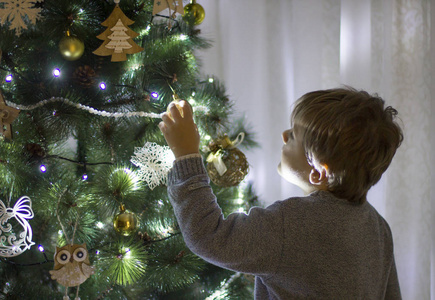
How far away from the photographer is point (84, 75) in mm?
935

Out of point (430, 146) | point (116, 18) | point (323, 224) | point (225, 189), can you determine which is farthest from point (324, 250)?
point (430, 146)

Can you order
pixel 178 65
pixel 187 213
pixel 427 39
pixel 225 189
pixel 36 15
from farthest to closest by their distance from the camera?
pixel 427 39, pixel 225 189, pixel 178 65, pixel 36 15, pixel 187 213

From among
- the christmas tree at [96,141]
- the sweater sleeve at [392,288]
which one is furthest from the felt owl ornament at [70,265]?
the sweater sleeve at [392,288]

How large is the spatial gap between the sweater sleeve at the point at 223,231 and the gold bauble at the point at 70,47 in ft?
1.14

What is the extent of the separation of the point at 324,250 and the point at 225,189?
1.48 feet

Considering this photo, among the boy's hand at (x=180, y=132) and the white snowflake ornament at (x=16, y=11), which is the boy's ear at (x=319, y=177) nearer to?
the boy's hand at (x=180, y=132)

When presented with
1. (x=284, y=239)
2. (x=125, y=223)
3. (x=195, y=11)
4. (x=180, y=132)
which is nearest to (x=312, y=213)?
(x=284, y=239)

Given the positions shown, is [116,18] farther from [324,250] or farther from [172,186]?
[324,250]

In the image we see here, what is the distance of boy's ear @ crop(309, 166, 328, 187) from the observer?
31.7 inches

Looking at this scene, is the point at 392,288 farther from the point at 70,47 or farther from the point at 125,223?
the point at 70,47

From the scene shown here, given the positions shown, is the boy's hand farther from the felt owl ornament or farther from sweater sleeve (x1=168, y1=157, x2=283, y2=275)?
the felt owl ornament

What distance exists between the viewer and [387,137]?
802 millimetres

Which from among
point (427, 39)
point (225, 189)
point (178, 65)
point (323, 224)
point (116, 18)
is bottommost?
point (225, 189)

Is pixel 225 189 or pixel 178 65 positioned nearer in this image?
pixel 178 65
